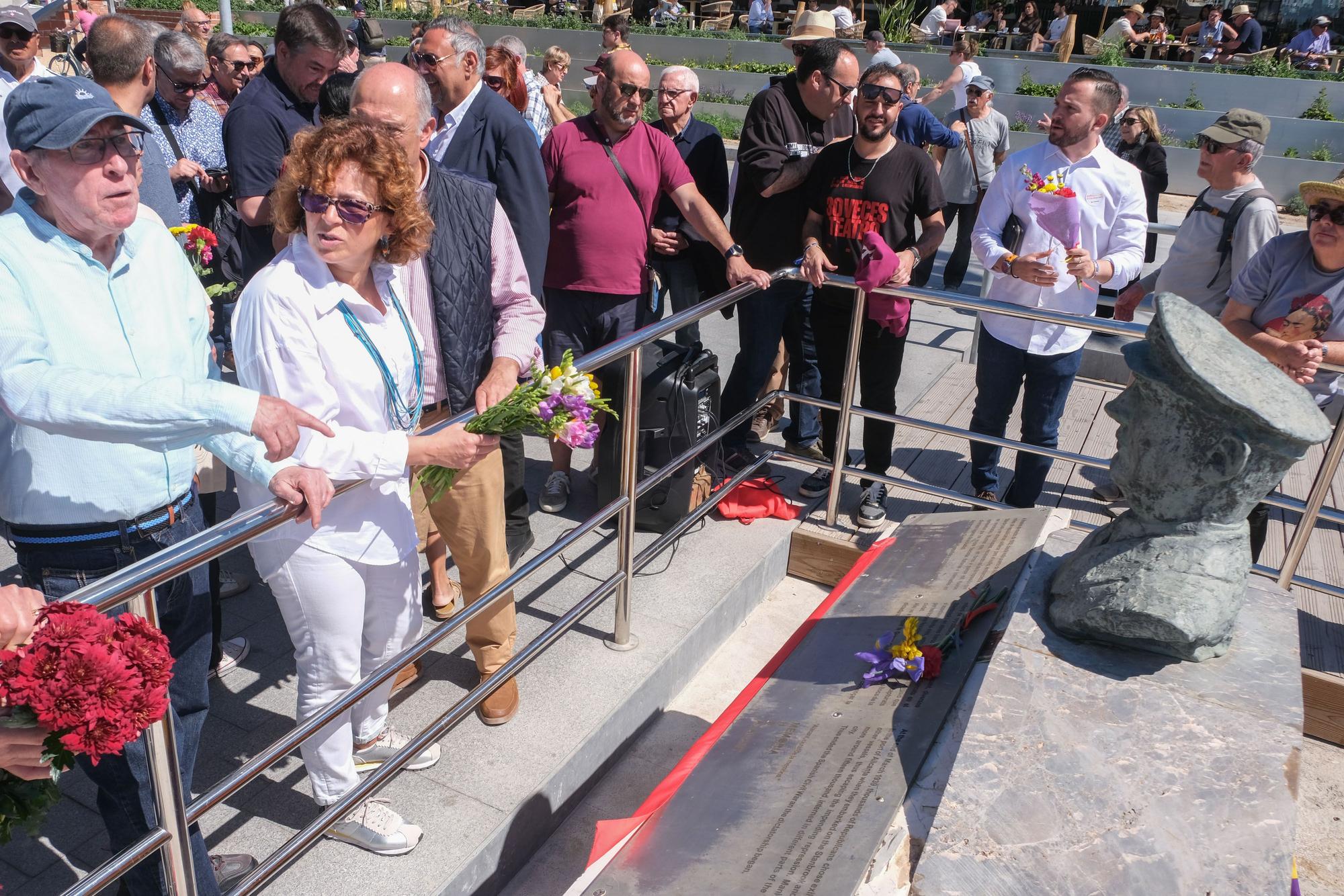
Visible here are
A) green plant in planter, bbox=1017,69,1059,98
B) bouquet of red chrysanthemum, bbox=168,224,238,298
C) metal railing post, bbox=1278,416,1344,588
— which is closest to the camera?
metal railing post, bbox=1278,416,1344,588

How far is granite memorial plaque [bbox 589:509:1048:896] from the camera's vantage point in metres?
2.24

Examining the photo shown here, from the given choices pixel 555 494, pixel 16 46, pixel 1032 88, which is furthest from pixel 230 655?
pixel 1032 88

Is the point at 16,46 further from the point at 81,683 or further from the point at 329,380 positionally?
the point at 81,683

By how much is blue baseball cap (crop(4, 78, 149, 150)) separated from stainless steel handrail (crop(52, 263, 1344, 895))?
0.85m

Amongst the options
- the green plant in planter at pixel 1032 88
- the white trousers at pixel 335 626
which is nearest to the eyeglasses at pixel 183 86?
the white trousers at pixel 335 626

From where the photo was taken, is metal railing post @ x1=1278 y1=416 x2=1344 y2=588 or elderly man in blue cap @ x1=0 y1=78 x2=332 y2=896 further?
metal railing post @ x1=1278 y1=416 x2=1344 y2=588

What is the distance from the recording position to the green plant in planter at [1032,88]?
61.4 ft

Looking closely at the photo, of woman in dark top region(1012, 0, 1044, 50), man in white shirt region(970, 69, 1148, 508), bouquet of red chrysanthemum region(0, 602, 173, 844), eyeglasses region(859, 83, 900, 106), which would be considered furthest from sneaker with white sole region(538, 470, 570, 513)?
woman in dark top region(1012, 0, 1044, 50)

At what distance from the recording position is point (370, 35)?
8.92m

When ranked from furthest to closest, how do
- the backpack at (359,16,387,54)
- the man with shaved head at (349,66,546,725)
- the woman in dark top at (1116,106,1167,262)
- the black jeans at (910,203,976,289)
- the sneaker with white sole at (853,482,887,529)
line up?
the black jeans at (910,203,976,289) < the backpack at (359,16,387,54) < the woman in dark top at (1116,106,1167,262) < the sneaker with white sole at (853,482,887,529) < the man with shaved head at (349,66,546,725)

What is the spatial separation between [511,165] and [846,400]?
170 centimetres

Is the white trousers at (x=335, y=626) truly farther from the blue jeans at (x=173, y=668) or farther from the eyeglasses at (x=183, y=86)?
the eyeglasses at (x=183, y=86)

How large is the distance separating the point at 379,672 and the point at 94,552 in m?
0.67

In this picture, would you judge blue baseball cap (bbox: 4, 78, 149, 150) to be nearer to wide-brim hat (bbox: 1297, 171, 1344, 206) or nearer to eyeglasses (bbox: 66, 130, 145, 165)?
eyeglasses (bbox: 66, 130, 145, 165)
